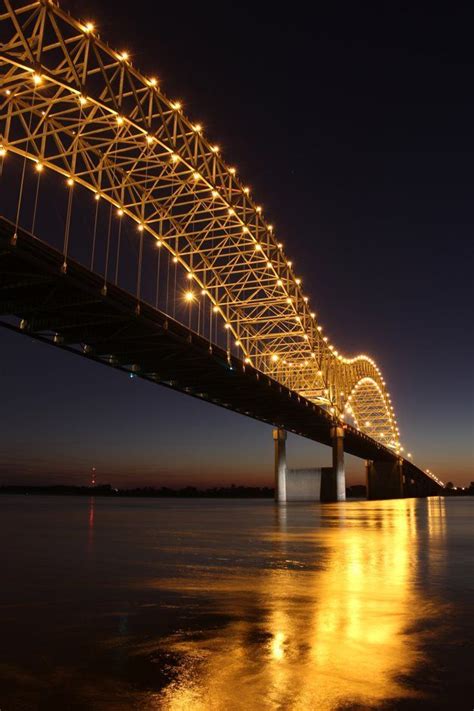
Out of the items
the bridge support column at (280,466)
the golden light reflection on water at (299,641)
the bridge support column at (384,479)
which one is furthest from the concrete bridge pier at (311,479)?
the golden light reflection on water at (299,641)

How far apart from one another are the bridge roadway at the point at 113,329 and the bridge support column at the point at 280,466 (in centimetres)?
1665

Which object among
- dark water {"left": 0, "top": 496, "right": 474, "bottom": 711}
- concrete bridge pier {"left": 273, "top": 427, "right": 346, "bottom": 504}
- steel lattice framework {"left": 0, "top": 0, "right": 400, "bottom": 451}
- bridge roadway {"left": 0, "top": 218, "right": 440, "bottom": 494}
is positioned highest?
steel lattice framework {"left": 0, "top": 0, "right": 400, "bottom": 451}

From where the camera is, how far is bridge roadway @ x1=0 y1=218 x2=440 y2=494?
32.5 metres

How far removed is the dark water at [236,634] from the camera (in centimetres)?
417

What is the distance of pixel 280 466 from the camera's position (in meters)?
89.4

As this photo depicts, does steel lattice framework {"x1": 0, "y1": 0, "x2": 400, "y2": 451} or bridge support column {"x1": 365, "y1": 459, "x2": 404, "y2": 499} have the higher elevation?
steel lattice framework {"x1": 0, "y1": 0, "x2": 400, "y2": 451}

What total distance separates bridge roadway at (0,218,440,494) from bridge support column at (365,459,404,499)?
2489 inches

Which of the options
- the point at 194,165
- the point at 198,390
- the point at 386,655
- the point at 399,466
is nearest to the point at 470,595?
the point at 386,655

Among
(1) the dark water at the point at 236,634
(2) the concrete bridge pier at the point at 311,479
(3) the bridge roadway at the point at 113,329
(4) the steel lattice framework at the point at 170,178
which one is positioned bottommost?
(1) the dark water at the point at 236,634

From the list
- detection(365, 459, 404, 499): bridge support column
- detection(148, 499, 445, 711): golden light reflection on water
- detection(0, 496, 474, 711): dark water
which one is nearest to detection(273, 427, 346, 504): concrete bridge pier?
detection(365, 459, 404, 499): bridge support column

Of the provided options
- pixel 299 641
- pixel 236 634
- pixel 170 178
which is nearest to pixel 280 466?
pixel 170 178

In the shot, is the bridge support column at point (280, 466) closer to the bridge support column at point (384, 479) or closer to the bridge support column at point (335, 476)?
the bridge support column at point (335, 476)

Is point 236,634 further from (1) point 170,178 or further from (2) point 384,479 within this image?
(2) point 384,479

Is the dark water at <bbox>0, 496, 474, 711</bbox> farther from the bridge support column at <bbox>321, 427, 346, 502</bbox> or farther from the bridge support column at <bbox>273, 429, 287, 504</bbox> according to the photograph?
the bridge support column at <bbox>273, 429, 287, 504</bbox>
